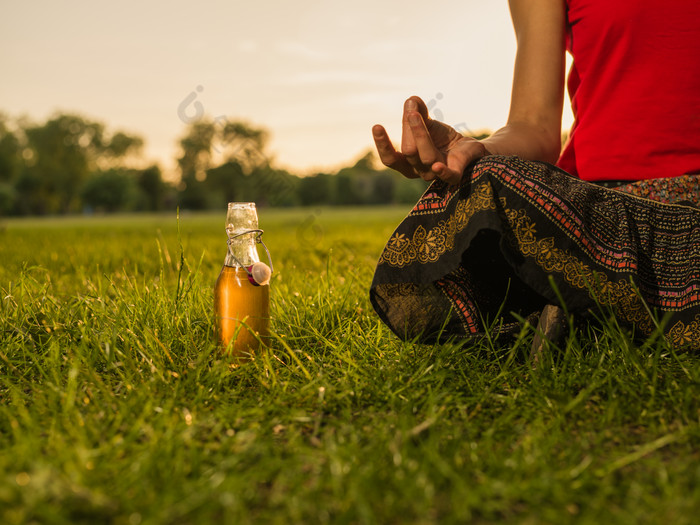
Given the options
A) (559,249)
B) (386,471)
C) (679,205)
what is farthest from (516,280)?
(386,471)

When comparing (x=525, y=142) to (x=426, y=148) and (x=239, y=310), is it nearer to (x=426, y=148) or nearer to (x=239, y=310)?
(x=426, y=148)

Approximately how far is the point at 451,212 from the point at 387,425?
718 mm

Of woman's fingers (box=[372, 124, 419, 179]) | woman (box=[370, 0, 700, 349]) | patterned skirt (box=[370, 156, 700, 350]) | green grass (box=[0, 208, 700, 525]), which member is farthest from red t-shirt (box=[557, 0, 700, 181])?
woman's fingers (box=[372, 124, 419, 179])

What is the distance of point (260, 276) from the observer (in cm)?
195

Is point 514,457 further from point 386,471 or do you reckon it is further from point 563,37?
point 563,37

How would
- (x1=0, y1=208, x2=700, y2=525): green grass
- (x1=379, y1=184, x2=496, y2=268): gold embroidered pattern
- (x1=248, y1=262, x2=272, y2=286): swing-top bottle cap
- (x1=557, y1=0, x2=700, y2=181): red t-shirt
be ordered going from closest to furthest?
(x1=0, y1=208, x2=700, y2=525): green grass → (x1=379, y1=184, x2=496, y2=268): gold embroidered pattern → (x1=248, y1=262, x2=272, y2=286): swing-top bottle cap → (x1=557, y1=0, x2=700, y2=181): red t-shirt

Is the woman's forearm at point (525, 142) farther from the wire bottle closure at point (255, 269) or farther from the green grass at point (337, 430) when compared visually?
the wire bottle closure at point (255, 269)

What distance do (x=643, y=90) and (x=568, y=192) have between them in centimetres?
68

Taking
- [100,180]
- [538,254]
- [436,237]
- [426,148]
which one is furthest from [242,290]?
[100,180]

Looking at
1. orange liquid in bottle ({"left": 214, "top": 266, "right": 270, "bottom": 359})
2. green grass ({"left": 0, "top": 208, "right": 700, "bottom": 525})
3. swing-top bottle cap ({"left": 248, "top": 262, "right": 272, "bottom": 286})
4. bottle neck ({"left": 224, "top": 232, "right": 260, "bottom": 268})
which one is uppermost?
bottle neck ({"left": 224, "top": 232, "right": 260, "bottom": 268})

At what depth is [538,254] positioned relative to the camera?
67.2 inches

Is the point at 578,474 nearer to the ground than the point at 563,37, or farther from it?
nearer to the ground

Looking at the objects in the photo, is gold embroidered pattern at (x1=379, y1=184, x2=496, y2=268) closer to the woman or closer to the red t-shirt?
the woman

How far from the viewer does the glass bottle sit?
1975mm
